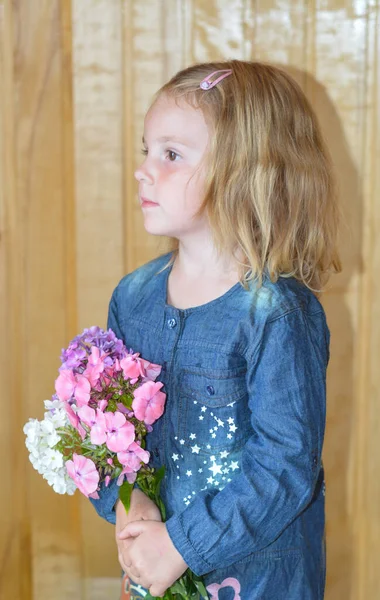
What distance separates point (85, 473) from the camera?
97 cm

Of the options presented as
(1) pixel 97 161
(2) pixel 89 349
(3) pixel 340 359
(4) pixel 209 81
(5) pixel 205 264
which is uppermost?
(4) pixel 209 81

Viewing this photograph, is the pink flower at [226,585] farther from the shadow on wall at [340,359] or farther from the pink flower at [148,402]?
the shadow on wall at [340,359]

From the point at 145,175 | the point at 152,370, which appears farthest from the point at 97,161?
the point at 152,370

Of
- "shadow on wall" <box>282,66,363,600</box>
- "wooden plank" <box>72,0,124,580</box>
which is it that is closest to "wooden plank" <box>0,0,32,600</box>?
"wooden plank" <box>72,0,124,580</box>

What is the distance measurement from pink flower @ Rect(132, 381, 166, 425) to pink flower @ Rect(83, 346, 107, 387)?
5cm

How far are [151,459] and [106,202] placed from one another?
28.5 inches

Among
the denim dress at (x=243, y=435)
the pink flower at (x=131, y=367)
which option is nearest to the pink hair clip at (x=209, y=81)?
the denim dress at (x=243, y=435)

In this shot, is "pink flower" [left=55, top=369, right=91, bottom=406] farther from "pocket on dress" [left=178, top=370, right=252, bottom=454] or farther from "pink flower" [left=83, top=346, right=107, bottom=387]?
"pocket on dress" [left=178, top=370, right=252, bottom=454]

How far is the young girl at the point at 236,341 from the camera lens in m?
0.97

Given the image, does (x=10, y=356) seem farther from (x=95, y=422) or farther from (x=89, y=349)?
(x=95, y=422)

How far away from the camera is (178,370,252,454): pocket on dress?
1.03 meters

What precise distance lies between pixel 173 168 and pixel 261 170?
0.12 meters

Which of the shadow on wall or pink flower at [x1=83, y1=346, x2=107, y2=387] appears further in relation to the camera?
the shadow on wall

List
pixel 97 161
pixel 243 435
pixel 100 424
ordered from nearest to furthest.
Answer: pixel 100 424
pixel 243 435
pixel 97 161
